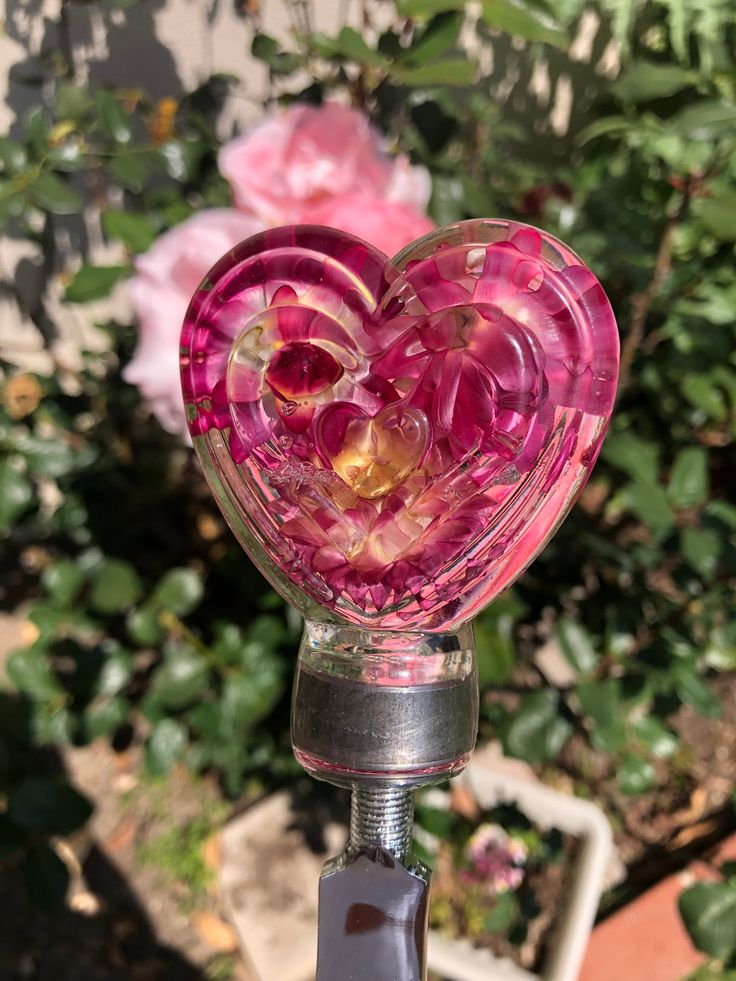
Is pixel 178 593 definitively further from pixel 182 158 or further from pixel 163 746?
pixel 182 158

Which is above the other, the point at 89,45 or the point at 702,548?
the point at 89,45

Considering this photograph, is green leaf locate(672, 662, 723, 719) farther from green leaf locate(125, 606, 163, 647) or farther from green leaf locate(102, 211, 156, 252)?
green leaf locate(102, 211, 156, 252)

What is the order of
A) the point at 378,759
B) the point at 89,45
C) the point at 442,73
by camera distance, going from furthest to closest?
the point at 89,45, the point at 442,73, the point at 378,759

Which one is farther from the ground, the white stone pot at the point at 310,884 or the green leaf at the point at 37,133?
the green leaf at the point at 37,133

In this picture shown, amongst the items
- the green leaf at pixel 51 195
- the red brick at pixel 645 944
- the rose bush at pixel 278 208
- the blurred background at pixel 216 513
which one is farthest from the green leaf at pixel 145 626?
the red brick at pixel 645 944

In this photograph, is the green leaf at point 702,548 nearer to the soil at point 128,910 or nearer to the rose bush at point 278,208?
the rose bush at point 278,208

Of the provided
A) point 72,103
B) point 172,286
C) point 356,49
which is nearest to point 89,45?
point 72,103

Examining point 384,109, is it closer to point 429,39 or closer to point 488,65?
point 429,39

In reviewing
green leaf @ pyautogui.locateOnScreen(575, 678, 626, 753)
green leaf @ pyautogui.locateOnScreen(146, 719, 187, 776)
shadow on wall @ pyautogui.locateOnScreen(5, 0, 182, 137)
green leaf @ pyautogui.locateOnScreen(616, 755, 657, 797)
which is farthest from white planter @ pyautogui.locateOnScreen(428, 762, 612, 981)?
shadow on wall @ pyautogui.locateOnScreen(5, 0, 182, 137)
